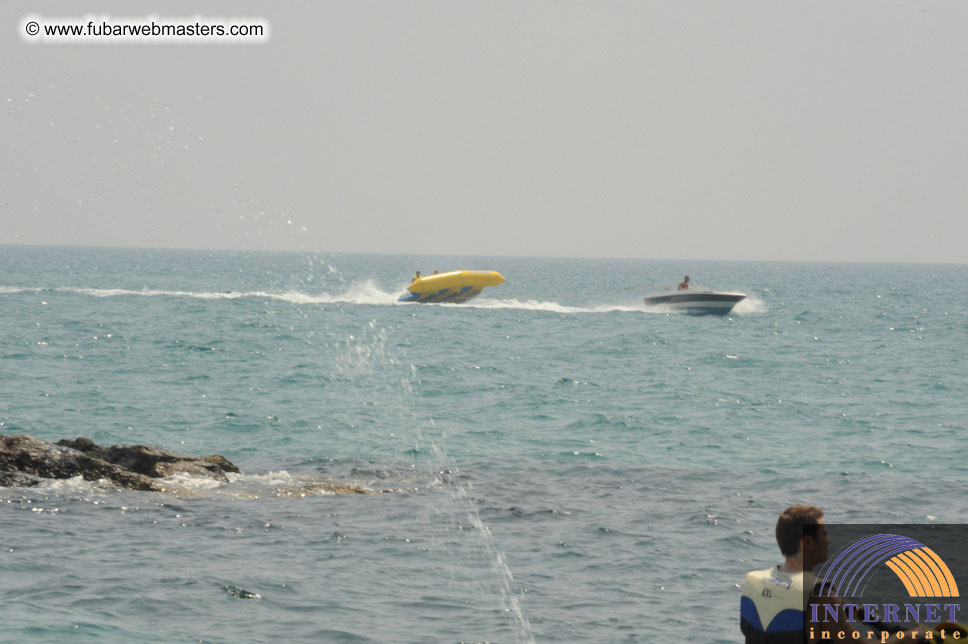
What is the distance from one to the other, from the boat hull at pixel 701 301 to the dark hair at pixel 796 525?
172 ft

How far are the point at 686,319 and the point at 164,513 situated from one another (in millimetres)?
48997

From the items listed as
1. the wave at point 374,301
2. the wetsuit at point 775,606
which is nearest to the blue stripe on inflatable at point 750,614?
the wetsuit at point 775,606

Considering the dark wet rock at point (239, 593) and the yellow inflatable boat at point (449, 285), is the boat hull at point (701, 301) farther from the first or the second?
the dark wet rock at point (239, 593)

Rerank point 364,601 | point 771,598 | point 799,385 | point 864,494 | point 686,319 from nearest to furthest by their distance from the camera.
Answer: point 771,598 < point 364,601 < point 864,494 < point 799,385 < point 686,319

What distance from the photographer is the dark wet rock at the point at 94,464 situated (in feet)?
54.4

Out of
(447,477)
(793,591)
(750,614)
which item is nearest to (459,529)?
(447,477)

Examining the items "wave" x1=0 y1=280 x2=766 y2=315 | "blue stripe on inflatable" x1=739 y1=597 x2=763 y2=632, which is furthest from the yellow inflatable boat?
"blue stripe on inflatable" x1=739 y1=597 x2=763 y2=632

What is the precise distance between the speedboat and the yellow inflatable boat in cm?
972

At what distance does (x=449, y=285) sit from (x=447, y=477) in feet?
140

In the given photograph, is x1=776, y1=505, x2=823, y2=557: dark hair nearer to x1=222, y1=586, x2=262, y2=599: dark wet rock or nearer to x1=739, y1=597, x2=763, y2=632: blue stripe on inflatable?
x1=739, y1=597, x2=763, y2=632: blue stripe on inflatable

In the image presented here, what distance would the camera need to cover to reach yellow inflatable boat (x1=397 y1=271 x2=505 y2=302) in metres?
61.0

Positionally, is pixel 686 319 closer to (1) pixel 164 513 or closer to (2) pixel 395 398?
(2) pixel 395 398

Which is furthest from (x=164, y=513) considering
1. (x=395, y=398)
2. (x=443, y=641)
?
(x=395, y=398)

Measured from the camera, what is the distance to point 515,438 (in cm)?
2408
